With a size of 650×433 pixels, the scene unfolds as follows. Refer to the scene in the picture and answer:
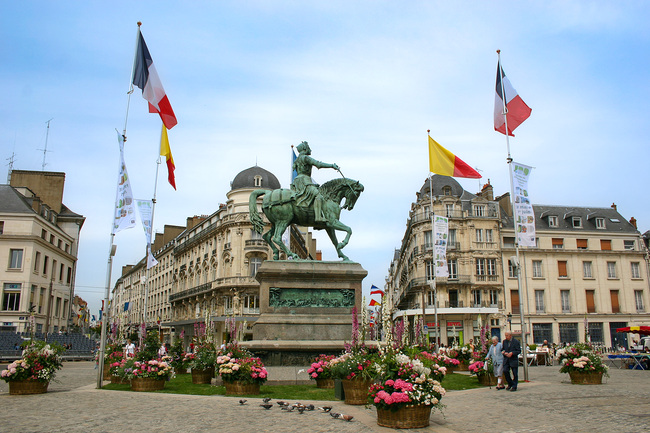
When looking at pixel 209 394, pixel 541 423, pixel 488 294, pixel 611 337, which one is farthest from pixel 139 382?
pixel 611 337

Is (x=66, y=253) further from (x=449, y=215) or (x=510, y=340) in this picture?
(x=510, y=340)

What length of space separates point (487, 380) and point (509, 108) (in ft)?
34.1

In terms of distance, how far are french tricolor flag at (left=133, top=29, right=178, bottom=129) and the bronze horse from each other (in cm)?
519

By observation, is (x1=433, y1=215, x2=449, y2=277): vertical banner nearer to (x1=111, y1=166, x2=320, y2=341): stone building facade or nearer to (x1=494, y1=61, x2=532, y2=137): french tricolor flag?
(x1=494, y1=61, x2=532, y2=137): french tricolor flag

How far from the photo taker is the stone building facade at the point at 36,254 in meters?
44.9

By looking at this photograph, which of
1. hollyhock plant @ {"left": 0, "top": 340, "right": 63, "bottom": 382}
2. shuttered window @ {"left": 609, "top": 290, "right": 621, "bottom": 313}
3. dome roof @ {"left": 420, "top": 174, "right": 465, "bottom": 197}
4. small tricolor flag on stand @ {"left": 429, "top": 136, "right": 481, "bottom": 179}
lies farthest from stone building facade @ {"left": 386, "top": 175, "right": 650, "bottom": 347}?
hollyhock plant @ {"left": 0, "top": 340, "right": 63, "bottom": 382}

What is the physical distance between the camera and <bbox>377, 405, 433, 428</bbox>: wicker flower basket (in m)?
7.49

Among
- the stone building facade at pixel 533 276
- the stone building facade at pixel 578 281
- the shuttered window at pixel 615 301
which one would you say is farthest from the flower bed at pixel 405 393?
the shuttered window at pixel 615 301

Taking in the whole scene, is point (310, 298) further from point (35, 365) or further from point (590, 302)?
point (590, 302)

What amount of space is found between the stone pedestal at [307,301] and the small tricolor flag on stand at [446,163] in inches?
401

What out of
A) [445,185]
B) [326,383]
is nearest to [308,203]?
[326,383]

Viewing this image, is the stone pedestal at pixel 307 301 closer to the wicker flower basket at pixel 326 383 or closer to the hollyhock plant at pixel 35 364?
the wicker flower basket at pixel 326 383

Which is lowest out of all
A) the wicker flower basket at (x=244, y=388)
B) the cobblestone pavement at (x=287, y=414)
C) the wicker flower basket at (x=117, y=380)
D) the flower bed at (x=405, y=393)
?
the wicker flower basket at (x=117, y=380)

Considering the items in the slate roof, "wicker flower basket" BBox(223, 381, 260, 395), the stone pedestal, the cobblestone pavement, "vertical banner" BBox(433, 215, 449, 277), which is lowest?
the cobblestone pavement
